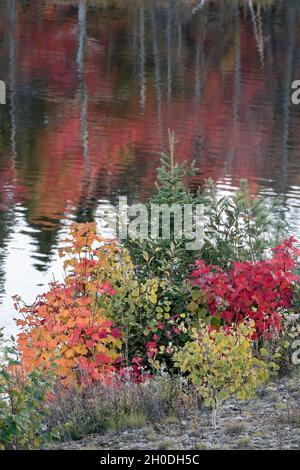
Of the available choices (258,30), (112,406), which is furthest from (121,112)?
(258,30)

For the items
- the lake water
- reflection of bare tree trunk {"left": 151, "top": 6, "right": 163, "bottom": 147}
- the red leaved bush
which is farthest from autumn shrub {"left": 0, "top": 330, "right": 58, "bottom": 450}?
reflection of bare tree trunk {"left": 151, "top": 6, "right": 163, "bottom": 147}

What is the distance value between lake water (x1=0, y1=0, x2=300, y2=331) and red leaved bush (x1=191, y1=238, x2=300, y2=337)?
14.1ft

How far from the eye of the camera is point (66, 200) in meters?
23.6

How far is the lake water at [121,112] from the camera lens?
22.7 m

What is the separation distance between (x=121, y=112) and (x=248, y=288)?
25590 millimetres

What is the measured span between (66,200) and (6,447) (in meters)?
15.1

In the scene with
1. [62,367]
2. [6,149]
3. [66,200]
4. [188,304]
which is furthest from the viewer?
[6,149]

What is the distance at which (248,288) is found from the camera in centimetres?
1105

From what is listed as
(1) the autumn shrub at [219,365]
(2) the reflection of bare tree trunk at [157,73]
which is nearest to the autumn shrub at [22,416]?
(1) the autumn shrub at [219,365]

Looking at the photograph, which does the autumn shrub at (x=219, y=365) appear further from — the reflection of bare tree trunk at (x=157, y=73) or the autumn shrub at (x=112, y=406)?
the reflection of bare tree trunk at (x=157, y=73)

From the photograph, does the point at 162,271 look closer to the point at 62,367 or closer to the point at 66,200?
the point at 62,367

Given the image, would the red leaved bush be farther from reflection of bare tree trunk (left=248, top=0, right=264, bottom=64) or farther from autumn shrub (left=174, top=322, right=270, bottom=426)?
reflection of bare tree trunk (left=248, top=0, right=264, bottom=64)

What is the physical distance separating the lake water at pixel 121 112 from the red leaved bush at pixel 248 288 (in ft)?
14.1
